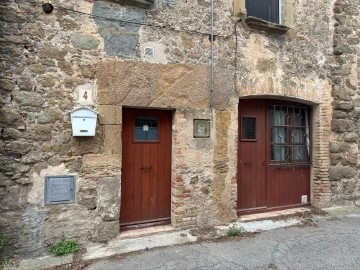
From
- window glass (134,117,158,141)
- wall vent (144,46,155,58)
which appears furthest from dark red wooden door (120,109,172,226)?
wall vent (144,46,155,58)

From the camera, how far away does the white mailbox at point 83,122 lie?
11.2 ft

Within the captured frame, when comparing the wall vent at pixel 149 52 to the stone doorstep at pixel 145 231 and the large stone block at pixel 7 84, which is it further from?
the stone doorstep at pixel 145 231

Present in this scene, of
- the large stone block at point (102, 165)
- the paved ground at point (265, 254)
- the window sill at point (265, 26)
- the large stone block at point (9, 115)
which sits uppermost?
the window sill at point (265, 26)

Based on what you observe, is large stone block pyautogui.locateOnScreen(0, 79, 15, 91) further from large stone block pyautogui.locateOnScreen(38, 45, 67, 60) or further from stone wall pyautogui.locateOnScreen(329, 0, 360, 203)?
stone wall pyautogui.locateOnScreen(329, 0, 360, 203)

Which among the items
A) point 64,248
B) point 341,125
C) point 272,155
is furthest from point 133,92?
point 341,125

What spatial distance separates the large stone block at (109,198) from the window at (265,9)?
3.80m

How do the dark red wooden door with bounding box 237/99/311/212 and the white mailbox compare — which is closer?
the white mailbox

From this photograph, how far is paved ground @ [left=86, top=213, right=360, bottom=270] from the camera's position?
10.5 feet

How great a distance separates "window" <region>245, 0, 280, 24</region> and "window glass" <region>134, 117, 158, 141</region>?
107 inches

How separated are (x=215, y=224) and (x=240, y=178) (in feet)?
3.24

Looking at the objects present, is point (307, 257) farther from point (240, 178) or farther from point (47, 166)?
point (47, 166)

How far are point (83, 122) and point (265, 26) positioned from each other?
348 centimetres

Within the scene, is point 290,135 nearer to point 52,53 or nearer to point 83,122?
point 83,122

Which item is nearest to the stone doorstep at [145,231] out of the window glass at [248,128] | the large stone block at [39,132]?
the large stone block at [39,132]
